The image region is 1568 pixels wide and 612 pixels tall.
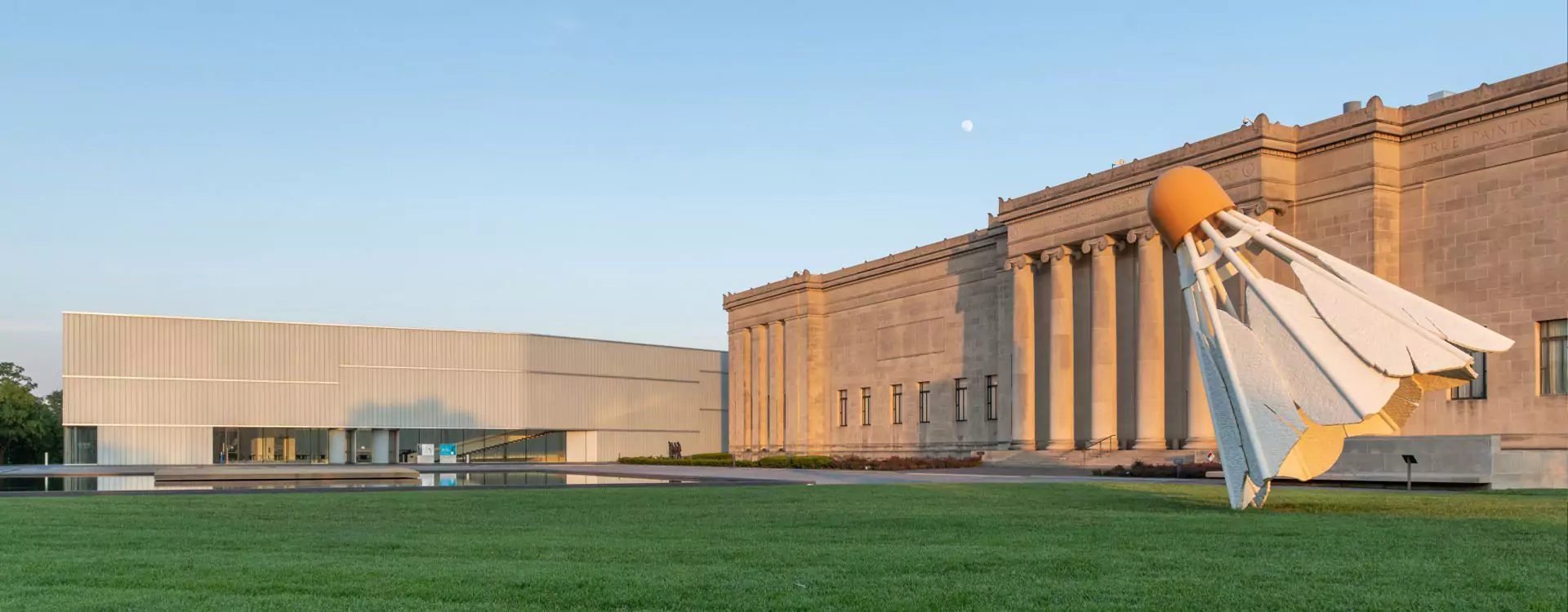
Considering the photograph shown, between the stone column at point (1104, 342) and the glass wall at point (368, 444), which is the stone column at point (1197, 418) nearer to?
the stone column at point (1104, 342)

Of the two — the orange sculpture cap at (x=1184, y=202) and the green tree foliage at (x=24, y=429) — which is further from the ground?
the orange sculpture cap at (x=1184, y=202)

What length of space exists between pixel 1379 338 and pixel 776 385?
176ft

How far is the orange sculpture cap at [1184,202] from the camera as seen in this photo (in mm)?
17828

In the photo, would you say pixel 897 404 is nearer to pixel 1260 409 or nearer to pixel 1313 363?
pixel 1260 409

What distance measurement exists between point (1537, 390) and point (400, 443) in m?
65.0

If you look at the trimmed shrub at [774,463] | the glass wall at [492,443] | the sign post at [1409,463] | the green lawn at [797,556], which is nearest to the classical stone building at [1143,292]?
Result: the trimmed shrub at [774,463]

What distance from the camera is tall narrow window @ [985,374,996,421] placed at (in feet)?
176

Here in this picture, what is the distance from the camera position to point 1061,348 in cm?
4594

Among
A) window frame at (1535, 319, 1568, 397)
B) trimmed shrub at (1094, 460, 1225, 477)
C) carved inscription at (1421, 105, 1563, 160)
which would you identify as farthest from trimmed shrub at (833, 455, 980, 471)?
window frame at (1535, 319, 1568, 397)

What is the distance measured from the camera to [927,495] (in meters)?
24.0

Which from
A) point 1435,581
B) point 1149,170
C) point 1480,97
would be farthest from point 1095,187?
point 1435,581

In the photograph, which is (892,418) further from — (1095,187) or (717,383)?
(717,383)

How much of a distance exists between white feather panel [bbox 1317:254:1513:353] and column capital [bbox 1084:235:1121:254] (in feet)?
86.6

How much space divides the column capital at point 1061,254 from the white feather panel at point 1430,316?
28446 millimetres
